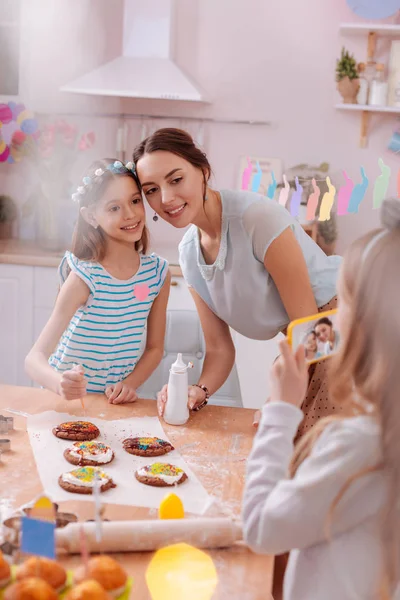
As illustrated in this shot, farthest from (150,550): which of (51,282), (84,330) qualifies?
(51,282)

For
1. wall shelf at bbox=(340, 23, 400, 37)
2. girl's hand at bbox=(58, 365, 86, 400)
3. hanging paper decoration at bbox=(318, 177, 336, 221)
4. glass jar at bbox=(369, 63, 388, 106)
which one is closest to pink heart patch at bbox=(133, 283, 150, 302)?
girl's hand at bbox=(58, 365, 86, 400)

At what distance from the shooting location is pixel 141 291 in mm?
1897

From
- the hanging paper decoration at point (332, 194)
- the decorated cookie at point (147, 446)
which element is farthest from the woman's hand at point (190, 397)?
the hanging paper decoration at point (332, 194)

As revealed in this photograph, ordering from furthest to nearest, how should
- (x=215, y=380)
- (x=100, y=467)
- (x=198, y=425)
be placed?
(x=215, y=380)
(x=198, y=425)
(x=100, y=467)

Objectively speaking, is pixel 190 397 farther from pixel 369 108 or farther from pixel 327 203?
pixel 369 108

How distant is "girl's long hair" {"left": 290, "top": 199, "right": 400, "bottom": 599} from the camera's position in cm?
88

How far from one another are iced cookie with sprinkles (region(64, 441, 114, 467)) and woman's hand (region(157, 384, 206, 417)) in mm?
235

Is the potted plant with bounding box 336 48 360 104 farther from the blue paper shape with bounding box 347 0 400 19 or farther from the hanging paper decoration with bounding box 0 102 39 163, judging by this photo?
the hanging paper decoration with bounding box 0 102 39 163

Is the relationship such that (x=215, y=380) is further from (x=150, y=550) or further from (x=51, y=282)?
(x=51, y=282)

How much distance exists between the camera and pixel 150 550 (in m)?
1.05

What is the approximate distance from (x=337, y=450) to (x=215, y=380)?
91 centimetres

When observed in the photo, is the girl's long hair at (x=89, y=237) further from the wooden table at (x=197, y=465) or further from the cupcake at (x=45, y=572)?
the cupcake at (x=45, y=572)

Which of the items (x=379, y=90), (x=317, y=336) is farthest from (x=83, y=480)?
(x=379, y=90)

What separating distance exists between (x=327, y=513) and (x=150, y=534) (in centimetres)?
29
